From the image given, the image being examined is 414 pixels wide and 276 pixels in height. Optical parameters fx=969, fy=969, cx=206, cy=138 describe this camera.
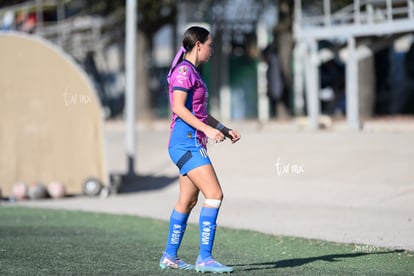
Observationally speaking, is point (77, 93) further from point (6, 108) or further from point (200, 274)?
point (200, 274)

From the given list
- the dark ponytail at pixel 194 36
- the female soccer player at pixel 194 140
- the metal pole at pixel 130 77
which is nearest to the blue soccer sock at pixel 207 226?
the female soccer player at pixel 194 140

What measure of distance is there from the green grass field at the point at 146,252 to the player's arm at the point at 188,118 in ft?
4.18

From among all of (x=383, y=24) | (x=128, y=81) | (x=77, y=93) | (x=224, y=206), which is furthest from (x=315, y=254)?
(x=383, y=24)

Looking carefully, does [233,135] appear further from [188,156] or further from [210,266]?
[210,266]

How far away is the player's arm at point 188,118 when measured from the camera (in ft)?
26.2

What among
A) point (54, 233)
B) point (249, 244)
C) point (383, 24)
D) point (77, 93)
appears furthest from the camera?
point (383, 24)

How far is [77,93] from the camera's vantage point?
19297 mm

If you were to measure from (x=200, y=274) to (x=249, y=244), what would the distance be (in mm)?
2911

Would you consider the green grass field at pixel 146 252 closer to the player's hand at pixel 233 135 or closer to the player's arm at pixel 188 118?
the player's hand at pixel 233 135

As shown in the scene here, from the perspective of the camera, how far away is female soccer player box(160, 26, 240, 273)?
8172 millimetres

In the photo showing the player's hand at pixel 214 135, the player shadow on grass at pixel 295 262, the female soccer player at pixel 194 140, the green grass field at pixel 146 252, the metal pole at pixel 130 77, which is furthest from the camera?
the metal pole at pixel 130 77

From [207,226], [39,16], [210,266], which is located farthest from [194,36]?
[39,16]

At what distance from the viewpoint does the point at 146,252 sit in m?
10.2

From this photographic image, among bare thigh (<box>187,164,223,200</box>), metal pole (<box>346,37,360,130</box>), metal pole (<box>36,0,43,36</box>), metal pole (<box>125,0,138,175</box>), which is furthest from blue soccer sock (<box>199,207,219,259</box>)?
metal pole (<box>36,0,43,36</box>)
